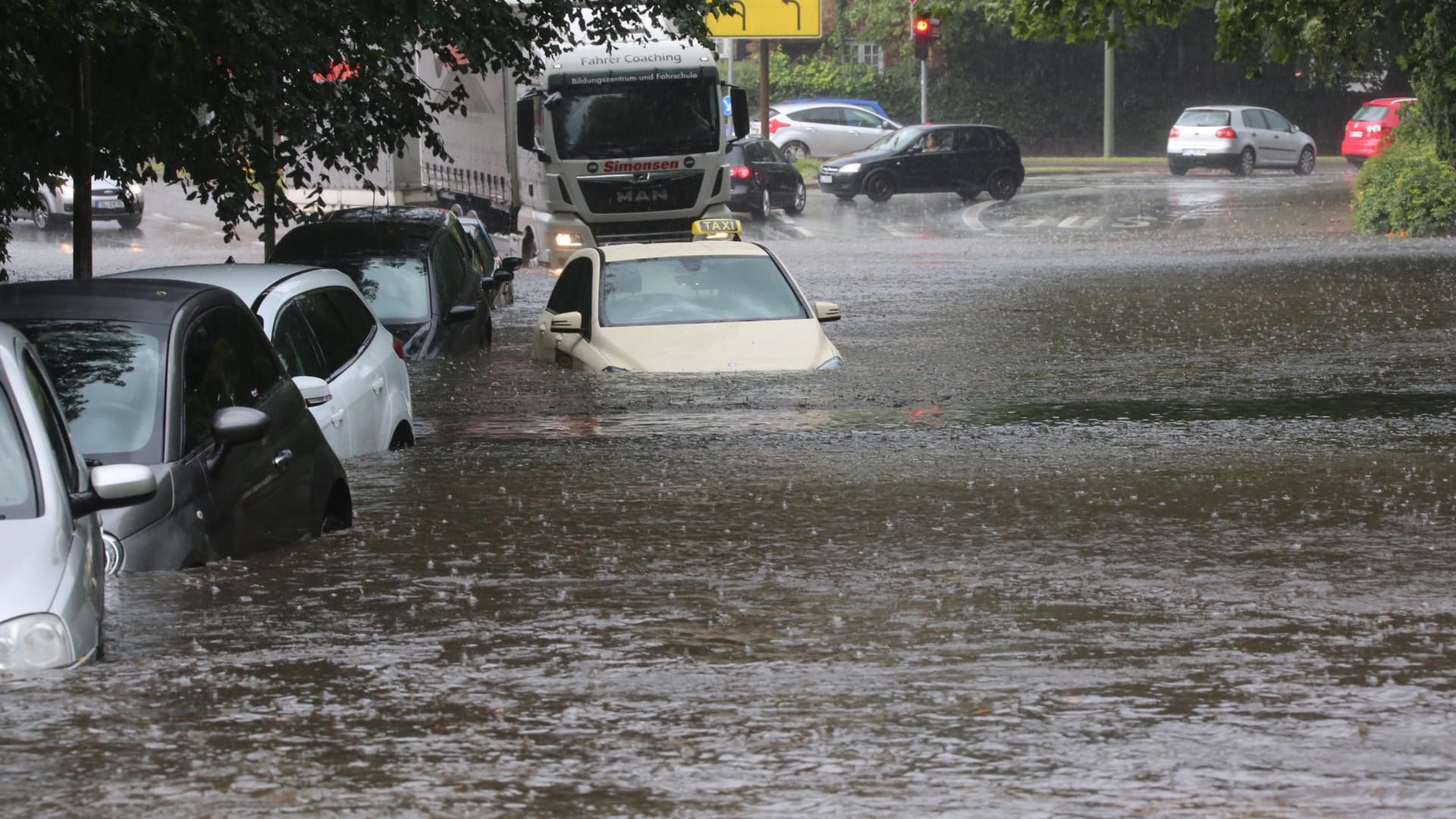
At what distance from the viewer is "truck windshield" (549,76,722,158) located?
26.0 m

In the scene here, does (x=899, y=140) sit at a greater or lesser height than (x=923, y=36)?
lesser

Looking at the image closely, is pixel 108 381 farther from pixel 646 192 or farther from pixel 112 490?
pixel 646 192

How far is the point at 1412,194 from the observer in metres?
31.6

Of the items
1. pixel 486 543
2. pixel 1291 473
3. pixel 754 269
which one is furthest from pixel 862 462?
pixel 754 269

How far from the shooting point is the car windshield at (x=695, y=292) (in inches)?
571

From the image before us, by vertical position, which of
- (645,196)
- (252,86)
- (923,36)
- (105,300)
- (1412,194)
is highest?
(923,36)

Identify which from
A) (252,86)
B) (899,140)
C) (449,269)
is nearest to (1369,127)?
(899,140)

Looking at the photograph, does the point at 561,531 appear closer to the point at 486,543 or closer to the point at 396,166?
the point at 486,543

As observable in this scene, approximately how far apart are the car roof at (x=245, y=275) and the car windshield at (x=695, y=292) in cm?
398

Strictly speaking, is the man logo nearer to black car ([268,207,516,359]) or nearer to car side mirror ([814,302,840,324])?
black car ([268,207,516,359])

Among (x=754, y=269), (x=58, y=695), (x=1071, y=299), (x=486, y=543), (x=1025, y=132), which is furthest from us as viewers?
(x=1025, y=132)

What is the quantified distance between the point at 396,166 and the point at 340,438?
69.7ft

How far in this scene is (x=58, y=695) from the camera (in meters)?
5.27

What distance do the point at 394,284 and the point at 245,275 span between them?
18.3 feet
